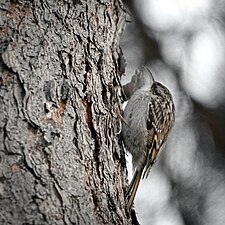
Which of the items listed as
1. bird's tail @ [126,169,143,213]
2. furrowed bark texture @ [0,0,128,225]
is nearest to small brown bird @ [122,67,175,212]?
bird's tail @ [126,169,143,213]

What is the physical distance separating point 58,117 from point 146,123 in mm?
1228

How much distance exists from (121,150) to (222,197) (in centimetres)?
166

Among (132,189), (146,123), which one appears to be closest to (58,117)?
(132,189)

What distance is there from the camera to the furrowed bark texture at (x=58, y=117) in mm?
1979

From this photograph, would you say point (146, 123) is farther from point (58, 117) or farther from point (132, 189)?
point (58, 117)

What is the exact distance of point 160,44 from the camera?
3902mm

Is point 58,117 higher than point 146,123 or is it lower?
lower

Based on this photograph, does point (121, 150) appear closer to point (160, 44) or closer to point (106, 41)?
point (106, 41)

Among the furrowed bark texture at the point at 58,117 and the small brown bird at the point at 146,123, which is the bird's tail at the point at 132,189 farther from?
the furrowed bark texture at the point at 58,117

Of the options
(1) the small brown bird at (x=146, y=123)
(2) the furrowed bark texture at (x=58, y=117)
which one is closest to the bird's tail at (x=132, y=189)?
(1) the small brown bird at (x=146, y=123)

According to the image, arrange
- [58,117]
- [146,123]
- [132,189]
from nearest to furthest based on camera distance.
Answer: [58,117], [132,189], [146,123]

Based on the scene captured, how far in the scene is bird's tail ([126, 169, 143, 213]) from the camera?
103 inches

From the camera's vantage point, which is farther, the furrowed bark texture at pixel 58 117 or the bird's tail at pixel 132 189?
the bird's tail at pixel 132 189

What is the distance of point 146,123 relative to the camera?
336 cm
